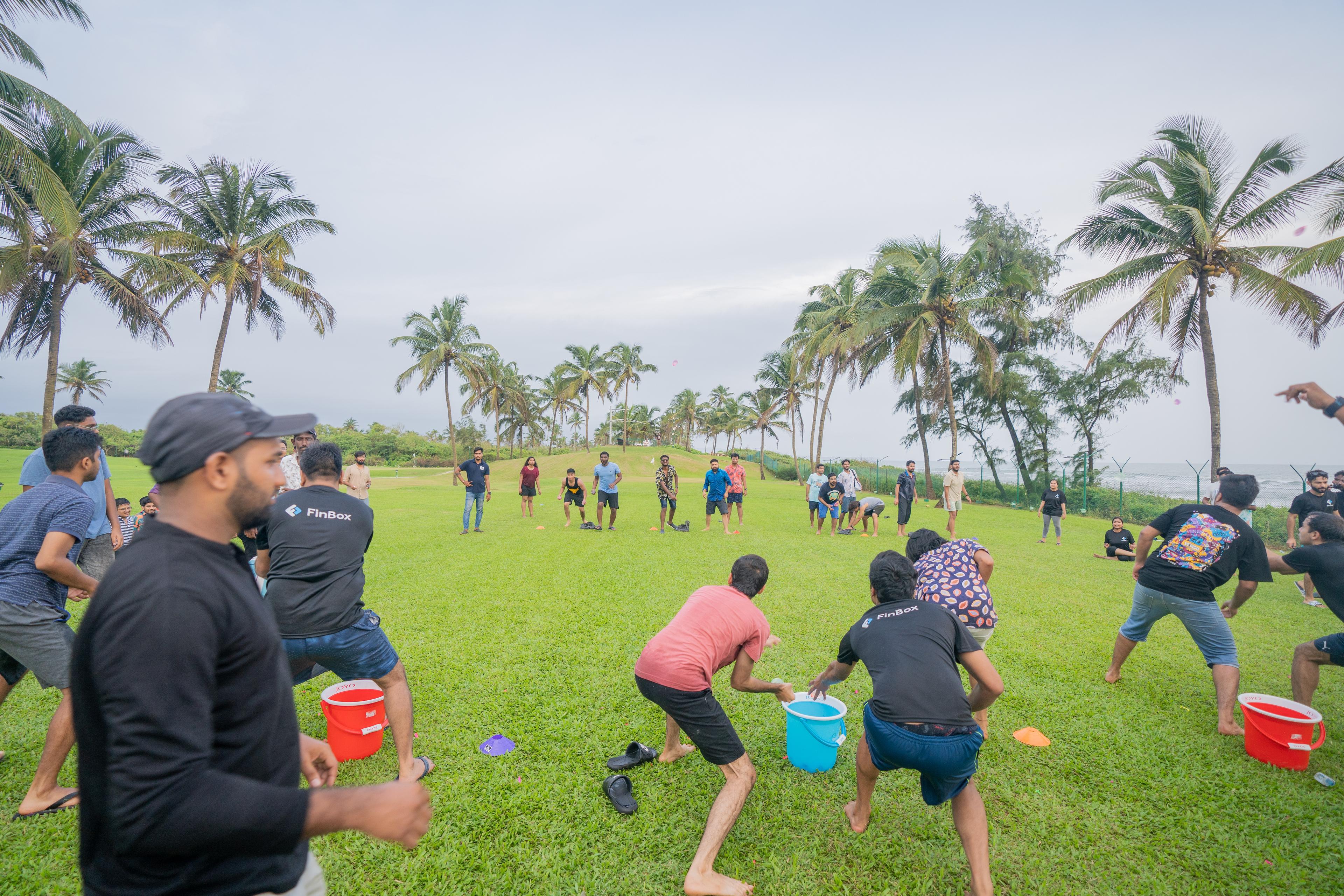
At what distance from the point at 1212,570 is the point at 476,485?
12703 millimetres

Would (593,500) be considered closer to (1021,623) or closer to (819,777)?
(1021,623)

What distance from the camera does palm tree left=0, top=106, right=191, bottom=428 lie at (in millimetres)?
16203

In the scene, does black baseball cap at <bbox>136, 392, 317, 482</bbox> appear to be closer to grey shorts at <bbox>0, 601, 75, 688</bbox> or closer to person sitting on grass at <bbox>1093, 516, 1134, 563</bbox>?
grey shorts at <bbox>0, 601, 75, 688</bbox>

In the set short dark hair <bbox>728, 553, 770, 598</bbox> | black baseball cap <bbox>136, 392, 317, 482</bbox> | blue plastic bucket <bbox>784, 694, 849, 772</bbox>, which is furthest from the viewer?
blue plastic bucket <bbox>784, 694, 849, 772</bbox>

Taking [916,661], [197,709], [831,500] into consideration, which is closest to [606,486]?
[831,500]

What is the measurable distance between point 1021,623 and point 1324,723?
9.04ft

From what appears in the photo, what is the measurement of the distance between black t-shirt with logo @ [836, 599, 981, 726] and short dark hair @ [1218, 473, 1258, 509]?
344cm

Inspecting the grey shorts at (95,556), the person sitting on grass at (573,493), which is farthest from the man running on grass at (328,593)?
the person sitting on grass at (573,493)

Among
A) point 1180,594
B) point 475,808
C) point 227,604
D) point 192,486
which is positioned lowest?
point 475,808

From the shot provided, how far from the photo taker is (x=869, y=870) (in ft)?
9.94

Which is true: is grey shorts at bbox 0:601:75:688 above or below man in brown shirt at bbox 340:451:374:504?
below

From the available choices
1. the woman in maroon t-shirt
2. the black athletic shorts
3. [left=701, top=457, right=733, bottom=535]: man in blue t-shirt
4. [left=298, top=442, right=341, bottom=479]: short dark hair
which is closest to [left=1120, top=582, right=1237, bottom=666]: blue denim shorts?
the black athletic shorts

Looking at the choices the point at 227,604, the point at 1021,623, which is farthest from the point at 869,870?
the point at 1021,623

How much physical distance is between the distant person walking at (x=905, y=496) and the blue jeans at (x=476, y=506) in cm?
1018
